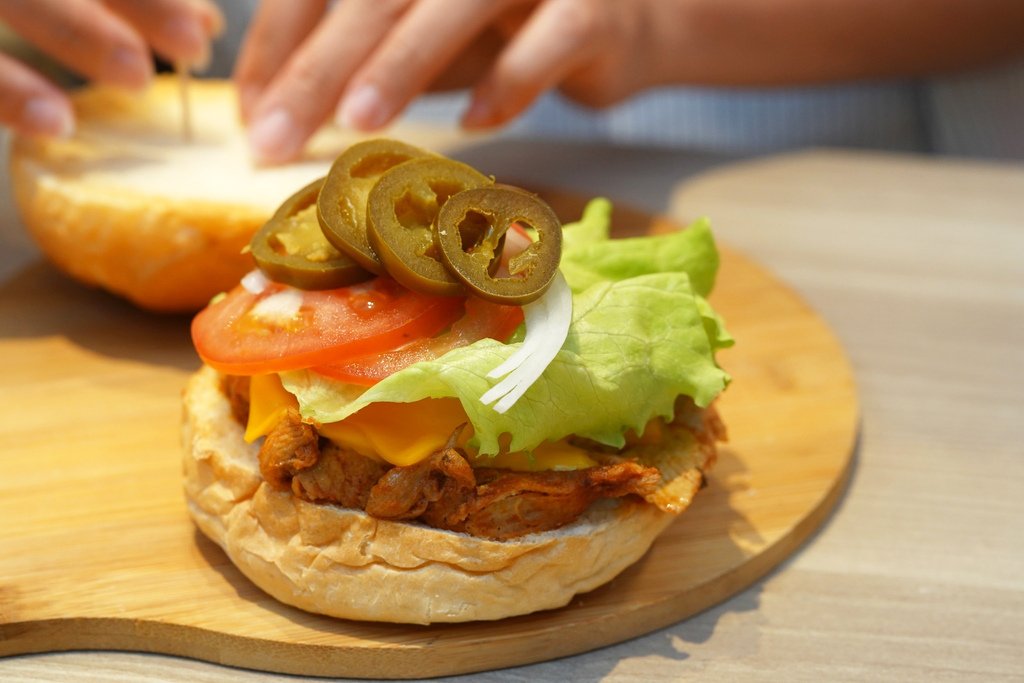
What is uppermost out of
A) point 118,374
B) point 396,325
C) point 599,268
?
point 396,325

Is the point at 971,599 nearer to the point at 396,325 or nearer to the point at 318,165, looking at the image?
the point at 396,325

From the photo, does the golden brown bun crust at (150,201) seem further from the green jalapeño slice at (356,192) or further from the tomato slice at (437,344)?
the tomato slice at (437,344)

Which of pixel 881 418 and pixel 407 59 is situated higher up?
pixel 407 59

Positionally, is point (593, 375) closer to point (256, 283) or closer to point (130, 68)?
point (256, 283)

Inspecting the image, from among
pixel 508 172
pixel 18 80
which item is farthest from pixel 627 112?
pixel 18 80

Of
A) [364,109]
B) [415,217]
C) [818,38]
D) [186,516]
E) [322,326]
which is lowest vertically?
[818,38]

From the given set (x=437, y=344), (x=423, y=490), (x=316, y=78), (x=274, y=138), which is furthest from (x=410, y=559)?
(x=316, y=78)

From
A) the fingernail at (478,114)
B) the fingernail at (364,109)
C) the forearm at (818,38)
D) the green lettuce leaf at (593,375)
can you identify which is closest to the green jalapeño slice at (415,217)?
the green lettuce leaf at (593,375)
